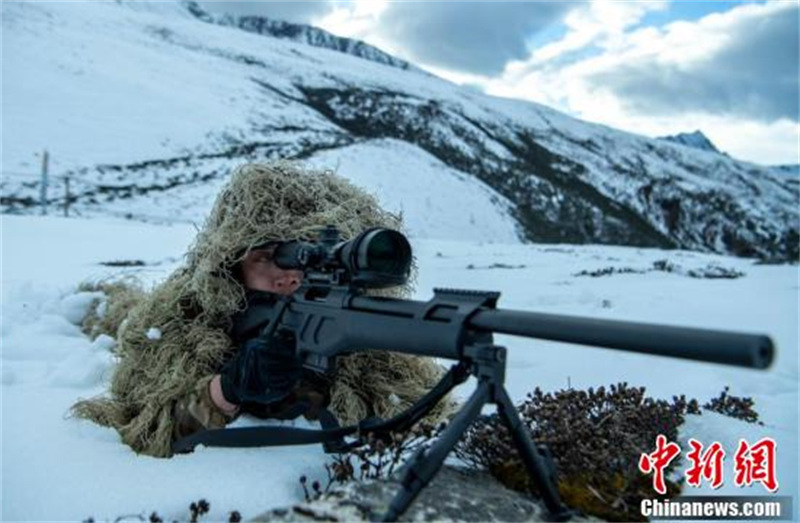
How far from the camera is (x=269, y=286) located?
3484 mm

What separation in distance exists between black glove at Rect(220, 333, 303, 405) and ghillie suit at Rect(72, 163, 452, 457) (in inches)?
12.8

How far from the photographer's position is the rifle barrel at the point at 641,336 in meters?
1.45

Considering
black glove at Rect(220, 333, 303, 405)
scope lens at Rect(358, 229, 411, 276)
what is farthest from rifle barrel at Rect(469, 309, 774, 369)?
black glove at Rect(220, 333, 303, 405)

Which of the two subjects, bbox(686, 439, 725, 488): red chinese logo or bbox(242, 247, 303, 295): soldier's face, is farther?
bbox(242, 247, 303, 295): soldier's face

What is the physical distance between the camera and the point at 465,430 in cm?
202

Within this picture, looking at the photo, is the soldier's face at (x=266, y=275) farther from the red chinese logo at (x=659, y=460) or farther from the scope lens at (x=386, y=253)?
the red chinese logo at (x=659, y=460)

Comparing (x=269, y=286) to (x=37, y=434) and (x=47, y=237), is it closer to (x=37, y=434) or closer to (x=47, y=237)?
(x=37, y=434)

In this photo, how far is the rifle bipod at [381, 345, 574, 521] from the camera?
191 centimetres

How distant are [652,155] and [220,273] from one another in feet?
261

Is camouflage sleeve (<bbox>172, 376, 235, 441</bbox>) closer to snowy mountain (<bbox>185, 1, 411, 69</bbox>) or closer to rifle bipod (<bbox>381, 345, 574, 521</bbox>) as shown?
rifle bipod (<bbox>381, 345, 574, 521</bbox>)

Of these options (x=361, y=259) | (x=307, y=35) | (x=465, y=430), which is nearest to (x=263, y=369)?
(x=361, y=259)

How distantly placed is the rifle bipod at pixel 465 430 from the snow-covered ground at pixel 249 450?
782 millimetres
